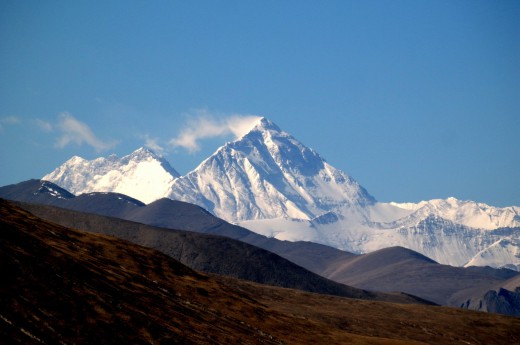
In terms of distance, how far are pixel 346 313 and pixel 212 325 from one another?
307 feet

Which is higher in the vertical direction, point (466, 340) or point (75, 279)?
point (466, 340)

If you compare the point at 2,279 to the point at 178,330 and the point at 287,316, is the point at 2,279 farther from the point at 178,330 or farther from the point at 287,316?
the point at 287,316

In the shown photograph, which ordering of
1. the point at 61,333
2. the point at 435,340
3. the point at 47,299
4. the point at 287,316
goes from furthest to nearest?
the point at 435,340
the point at 287,316
the point at 47,299
the point at 61,333

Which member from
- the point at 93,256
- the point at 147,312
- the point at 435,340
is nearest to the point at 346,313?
the point at 435,340

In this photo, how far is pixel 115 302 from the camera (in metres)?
84.5

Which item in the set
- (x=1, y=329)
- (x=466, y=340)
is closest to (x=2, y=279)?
(x=1, y=329)

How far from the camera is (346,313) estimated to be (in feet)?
620

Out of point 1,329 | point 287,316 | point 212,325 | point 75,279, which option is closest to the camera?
point 1,329

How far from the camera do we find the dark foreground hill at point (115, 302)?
6931 centimetres

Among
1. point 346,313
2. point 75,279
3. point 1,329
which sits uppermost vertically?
point 346,313

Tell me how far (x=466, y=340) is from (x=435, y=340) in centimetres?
1288

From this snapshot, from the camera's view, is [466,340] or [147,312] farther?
[466,340]

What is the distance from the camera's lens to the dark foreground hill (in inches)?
2729

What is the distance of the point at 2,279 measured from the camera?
7088cm
